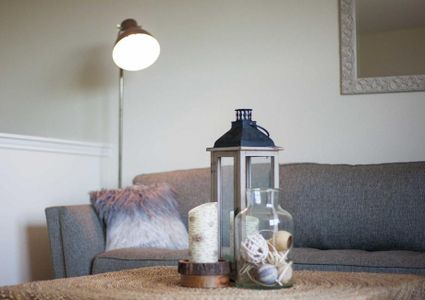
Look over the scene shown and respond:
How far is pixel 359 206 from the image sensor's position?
3027 millimetres

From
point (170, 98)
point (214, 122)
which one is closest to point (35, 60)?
point (170, 98)

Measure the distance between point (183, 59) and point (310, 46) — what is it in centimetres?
77

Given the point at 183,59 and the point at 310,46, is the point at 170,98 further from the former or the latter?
the point at 310,46

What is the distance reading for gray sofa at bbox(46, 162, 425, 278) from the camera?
291cm

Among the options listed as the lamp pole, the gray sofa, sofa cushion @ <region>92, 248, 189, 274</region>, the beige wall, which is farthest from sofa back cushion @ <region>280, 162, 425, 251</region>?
the lamp pole

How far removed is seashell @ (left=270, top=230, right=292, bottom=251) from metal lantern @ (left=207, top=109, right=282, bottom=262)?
0.41 ft

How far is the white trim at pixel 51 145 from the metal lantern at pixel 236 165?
1.81m

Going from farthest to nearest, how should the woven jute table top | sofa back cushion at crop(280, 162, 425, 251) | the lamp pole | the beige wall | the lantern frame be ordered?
the lamp pole → the beige wall → sofa back cushion at crop(280, 162, 425, 251) → the lantern frame → the woven jute table top

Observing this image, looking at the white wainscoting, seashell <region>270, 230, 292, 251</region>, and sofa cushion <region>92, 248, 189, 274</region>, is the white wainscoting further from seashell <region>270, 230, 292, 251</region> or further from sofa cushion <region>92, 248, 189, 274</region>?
seashell <region>270, 230, 292, 251</region>

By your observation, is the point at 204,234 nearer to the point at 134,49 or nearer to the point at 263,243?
the point at 263,243

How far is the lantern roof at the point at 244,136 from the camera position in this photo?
1.73 m

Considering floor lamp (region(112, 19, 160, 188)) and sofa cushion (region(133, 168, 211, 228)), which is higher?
floor lamp (region(112, 19, 160, 188))

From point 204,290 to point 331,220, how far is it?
63.0 inches


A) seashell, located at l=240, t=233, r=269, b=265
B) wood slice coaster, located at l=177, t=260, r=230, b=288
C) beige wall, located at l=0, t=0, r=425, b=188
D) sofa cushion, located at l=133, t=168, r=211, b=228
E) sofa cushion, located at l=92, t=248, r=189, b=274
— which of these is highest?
beige wall, located at l=0, t=0, r=425, b=188
